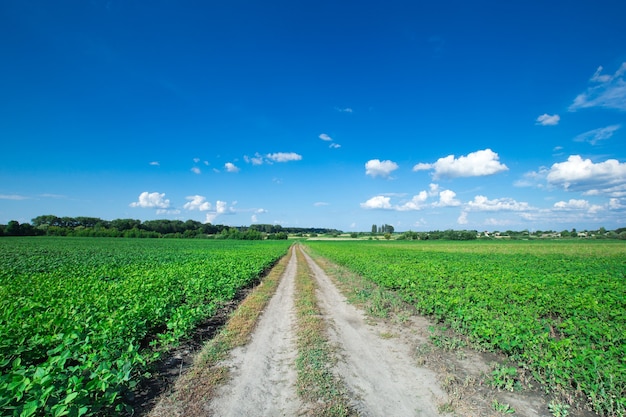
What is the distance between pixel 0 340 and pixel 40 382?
8.94 ft

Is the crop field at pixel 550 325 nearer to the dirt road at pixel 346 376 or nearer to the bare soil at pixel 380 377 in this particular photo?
the bare soil at pixel 380 377

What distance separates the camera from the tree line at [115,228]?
90062mm

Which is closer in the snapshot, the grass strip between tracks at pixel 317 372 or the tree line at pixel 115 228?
the grass strip between tracks at pixel 317 372

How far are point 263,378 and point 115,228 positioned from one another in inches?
5297

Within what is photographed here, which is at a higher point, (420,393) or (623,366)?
(623,366)

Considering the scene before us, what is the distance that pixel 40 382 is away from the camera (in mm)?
3279

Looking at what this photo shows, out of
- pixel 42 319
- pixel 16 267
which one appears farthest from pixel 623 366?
pixel 16 267

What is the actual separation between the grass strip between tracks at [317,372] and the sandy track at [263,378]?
22 cm

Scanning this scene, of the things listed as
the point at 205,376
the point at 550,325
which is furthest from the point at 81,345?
the point at 550,325

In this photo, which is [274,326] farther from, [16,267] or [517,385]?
[16,267]

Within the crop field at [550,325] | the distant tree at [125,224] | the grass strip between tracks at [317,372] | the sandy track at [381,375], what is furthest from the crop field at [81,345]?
the distant tree at [125,224]

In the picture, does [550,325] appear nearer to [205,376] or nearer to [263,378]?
[263,378]

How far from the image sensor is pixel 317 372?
18.9ft

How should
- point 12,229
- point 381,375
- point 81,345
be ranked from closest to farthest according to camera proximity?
point 81,345
point 381,375
point 12,229
